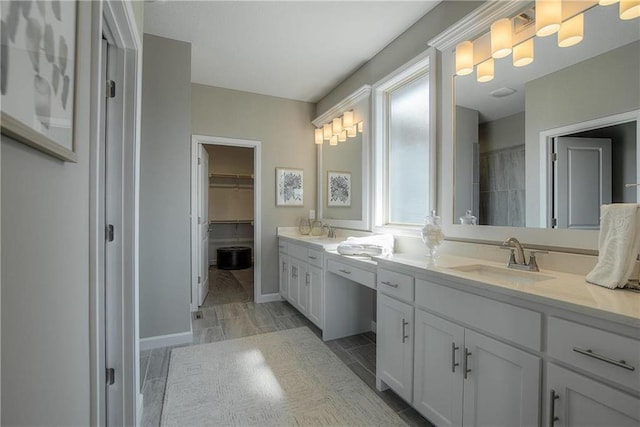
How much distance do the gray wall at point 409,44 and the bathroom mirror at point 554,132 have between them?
1.07 feet

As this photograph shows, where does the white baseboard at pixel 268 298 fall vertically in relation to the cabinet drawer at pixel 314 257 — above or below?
below

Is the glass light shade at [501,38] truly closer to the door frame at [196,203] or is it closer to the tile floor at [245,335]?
the tile floor at [245,335]

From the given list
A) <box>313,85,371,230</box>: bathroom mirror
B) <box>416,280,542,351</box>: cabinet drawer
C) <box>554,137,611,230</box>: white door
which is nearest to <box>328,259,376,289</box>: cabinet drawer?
<box>416,280,542,351</box>: cabinet drawer

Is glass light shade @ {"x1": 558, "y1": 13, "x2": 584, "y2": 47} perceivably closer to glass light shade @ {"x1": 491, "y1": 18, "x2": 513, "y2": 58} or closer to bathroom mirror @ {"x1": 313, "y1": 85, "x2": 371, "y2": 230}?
glass light shade @ {"x1": 491, "y1": 18, "x2": 513, "y2": 58}

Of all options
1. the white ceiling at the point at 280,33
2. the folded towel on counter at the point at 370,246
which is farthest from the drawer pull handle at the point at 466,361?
the white ceiling at the point at 280,33

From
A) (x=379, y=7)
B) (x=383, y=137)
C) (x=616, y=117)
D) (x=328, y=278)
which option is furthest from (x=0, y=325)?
(x=383, y=137)

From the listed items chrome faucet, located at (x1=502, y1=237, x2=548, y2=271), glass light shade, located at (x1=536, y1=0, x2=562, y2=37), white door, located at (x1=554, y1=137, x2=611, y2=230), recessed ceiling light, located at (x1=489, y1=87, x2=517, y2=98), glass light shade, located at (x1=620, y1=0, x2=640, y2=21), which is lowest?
chrome faucet, located at (x1=502, y1=237, x2=548, y2=271)

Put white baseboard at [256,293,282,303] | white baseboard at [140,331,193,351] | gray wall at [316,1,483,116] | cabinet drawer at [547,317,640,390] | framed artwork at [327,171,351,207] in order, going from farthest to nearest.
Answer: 1. white baseboard at [256,293,282,303]
2. framed artwork at [327,171,351,207]
3. white baseboard at [140,331,193,351]
4. gray wall at [316,1,483,116]
5. cabinet drawer at [547,317,640,390]

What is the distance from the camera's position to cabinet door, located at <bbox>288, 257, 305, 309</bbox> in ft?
10.6

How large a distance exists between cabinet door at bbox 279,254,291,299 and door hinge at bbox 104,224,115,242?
223 cm

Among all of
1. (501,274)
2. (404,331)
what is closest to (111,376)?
(404,331)

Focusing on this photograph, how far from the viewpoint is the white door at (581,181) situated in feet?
4.53

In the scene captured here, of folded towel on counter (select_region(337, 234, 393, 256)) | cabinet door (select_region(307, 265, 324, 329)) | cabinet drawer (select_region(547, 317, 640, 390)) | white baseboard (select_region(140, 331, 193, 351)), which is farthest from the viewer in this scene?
cabinet door (select_region(307, 265, 324, 329))

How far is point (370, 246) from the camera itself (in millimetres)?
2398
